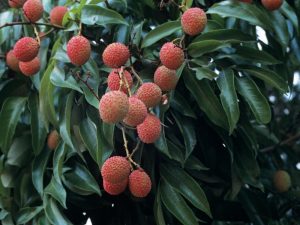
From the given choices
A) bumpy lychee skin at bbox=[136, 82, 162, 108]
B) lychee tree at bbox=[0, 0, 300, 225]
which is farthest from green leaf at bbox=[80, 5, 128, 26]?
bumpy lychee skin at bbox=[136, 82, 162, 108]

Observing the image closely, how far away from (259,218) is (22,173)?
497mm

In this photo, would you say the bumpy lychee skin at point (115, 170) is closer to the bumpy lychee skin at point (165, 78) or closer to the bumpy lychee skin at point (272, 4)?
the bumpy lychee skin at point (165, 78)

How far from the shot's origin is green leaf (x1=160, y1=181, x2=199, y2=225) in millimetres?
1035

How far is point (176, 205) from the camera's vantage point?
1.07m

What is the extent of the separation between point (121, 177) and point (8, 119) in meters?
0.41

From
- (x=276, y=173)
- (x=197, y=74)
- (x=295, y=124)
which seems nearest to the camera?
(x=197, y=74)

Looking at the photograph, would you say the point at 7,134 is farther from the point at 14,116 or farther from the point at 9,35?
the point at 9,35

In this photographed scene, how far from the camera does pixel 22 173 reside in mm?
1222

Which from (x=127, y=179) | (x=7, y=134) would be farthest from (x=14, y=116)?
(x=127, y=179)

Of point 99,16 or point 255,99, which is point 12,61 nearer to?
point 99,16

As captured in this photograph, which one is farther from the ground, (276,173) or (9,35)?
(9,35)

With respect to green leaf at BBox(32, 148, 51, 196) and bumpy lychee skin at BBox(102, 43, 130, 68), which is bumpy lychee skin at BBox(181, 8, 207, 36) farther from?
green leaf at BBox(32, 148, 51, 196)

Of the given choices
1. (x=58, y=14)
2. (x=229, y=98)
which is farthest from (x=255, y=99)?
(x=58, y=14)

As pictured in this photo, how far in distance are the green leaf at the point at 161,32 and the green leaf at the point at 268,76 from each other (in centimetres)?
15
